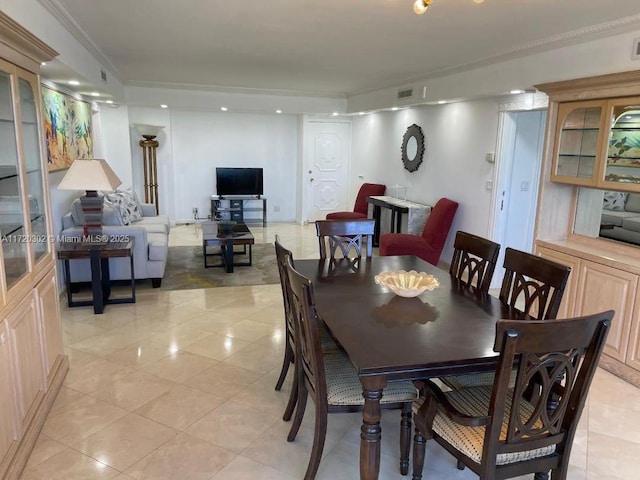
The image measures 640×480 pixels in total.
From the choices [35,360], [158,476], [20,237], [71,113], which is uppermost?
[71,113]

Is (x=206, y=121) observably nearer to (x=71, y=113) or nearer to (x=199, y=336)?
(x=71, y=113)

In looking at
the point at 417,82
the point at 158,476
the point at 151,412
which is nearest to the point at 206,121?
the point at 417,82

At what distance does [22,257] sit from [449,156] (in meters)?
4.95

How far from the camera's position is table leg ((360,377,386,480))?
1786 mm

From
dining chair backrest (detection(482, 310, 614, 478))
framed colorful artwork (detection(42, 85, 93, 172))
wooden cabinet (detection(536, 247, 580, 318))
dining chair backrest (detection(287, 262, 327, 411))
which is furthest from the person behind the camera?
framed colorful artwork (detection(42, 85, 93, 172))

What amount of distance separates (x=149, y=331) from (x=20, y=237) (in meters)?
A: 1.70

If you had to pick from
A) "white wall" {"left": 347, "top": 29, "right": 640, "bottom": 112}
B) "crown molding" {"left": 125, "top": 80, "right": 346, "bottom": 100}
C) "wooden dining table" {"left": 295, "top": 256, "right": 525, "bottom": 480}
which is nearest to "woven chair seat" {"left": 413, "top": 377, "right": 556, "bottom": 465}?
"wooden dining table" {"left": 295, "top": 256, "right": 525, "bottom": 480}

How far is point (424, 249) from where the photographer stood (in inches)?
216

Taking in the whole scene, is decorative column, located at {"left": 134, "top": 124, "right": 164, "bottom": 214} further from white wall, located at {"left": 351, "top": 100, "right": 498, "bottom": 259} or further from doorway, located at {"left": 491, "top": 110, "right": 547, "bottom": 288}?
doorway, located at {"left": 491, "top": 110, "right": 547, "bottom": 288}

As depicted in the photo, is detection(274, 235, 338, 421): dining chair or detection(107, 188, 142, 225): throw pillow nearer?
detection(274, 235, 338, 421): dining chair

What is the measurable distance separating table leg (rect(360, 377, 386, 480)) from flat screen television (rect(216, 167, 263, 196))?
7479 mm

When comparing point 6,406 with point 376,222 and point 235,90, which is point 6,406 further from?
point 235,90

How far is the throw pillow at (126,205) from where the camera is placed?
5.57m

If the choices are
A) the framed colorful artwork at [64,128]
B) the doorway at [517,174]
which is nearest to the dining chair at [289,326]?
the framed colorful artwork at [64,128]
